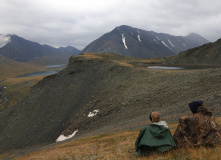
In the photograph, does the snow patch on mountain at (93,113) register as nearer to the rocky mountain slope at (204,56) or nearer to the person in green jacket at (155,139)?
the person in green jacket at (155,139)

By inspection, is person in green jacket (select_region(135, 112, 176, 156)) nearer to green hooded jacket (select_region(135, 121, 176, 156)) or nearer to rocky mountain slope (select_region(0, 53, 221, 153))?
green hooded jacket (select_region(135, 121, 176, 156))

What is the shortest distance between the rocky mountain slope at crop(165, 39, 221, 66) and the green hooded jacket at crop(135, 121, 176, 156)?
98433mm

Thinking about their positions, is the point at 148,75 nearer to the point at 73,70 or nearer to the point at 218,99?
the point at 218,99

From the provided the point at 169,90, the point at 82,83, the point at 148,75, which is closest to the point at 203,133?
the point at 169,90

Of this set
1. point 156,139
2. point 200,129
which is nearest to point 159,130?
point 156,139

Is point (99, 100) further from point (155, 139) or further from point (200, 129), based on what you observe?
point (200, 129)

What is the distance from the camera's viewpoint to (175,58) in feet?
389

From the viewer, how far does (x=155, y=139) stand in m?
9.13

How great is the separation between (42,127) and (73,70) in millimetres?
29562

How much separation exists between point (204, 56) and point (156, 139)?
108175mm

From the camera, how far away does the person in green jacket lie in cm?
901

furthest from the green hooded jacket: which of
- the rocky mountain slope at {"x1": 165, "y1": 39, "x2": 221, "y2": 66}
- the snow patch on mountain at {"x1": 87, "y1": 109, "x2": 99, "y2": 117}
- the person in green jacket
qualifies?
the rocky mountain slope at {"x1": 165, "y1": 39, "x2": 221, "y2": 66}

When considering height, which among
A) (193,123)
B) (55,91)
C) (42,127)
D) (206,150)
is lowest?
(42,127)

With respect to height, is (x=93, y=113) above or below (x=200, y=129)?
below
